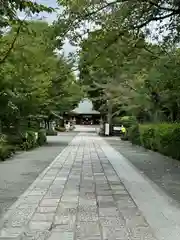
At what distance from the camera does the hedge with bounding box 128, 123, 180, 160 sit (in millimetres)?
15430

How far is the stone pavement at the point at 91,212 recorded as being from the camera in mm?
5246

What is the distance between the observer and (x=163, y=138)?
17516 millimetres

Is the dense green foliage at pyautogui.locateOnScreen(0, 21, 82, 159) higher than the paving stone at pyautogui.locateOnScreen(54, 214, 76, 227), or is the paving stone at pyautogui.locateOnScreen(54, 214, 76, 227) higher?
the dense green foliage at pyautogui.locateOnScreen(0, 21, 82, 159)

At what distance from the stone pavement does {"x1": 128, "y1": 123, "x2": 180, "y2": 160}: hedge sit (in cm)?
533

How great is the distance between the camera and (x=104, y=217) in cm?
614

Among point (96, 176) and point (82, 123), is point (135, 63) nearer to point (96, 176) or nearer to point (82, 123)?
point (96, 176)

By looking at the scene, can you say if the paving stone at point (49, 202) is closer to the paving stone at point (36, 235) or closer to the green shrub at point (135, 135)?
the paving stone at point (36, 235)

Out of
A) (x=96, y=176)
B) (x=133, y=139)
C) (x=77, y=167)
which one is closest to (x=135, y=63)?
(x=77, y=167)

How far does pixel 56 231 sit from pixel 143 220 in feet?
4.71

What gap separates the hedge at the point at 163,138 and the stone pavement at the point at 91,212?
17.5 ft

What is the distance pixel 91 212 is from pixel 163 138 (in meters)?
11.6

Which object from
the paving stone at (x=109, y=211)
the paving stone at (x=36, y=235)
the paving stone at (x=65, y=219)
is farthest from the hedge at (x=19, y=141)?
the paving stone at (x=36, y=235)

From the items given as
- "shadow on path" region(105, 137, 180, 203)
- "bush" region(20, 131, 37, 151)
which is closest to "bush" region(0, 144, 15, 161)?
"bush" region(20, 131, 37, 151)

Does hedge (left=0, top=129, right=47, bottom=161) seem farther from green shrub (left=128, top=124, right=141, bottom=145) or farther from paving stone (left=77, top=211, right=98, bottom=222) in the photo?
paving stone (left=77, top=211, right=98, bottom=222)
